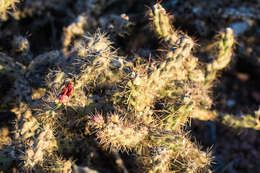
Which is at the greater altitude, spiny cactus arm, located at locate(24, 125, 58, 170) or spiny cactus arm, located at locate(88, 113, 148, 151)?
spiny cactus arm, located at locate(88, 113, 148, 151)

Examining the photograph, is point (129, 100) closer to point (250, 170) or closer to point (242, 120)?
point (242, 120)

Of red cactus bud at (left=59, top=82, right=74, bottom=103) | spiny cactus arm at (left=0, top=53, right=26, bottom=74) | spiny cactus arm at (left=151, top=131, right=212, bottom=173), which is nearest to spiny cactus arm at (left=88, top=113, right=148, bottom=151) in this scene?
spiny cactus arm at (left=151, top=131, right=212, bottom=173)

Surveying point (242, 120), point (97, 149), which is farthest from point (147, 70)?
point (242, 120)

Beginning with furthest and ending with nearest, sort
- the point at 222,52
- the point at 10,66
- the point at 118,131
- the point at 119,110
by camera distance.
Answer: the point at 222,52, the point at 10,66, the point at 119,110, the point at 118,131

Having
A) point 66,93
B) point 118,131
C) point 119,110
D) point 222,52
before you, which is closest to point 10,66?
point 66,93

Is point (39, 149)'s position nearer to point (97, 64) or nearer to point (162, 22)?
point (97, 64)

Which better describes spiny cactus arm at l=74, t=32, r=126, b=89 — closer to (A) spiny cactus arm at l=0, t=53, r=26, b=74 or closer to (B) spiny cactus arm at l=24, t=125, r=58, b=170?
(B) spiny cactus arm at l=24, t=125, r=58, b=170

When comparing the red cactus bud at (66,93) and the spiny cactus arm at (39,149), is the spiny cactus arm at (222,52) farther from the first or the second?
the spiny cactus arm at (39,149)

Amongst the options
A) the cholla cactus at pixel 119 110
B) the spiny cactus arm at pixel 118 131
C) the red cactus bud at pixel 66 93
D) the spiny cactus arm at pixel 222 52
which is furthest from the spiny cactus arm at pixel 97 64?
the spiny cactus arm at pixel 222 52

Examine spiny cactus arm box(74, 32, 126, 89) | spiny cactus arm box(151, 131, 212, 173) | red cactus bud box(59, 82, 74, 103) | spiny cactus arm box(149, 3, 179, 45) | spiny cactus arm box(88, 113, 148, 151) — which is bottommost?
spiny cactus arm box(151, 131, 212, 173)
